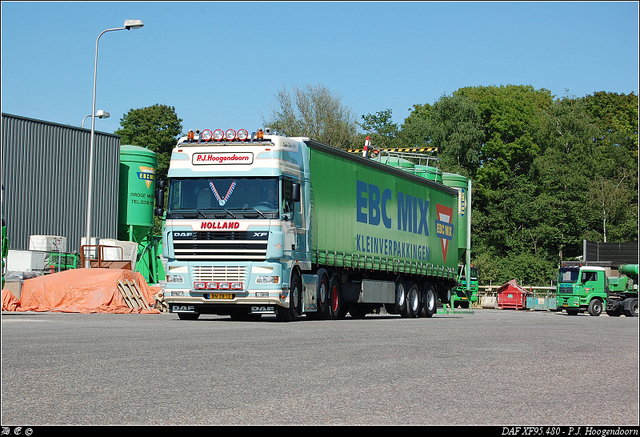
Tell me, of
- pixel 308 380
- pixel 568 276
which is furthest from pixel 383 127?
pixel 308 380

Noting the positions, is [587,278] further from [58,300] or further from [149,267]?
[58,300]

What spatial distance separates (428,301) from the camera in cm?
2948

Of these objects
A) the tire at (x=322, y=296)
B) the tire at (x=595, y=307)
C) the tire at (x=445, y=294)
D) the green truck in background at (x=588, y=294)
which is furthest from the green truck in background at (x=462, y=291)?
the tire at (x=595, y=307)

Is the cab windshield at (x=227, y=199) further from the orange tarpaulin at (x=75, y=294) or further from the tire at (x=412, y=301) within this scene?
the tire at (x=412, y=301)

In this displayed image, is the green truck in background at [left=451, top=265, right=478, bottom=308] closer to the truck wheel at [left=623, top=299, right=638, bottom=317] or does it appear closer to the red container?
the truck wheel at [left=623, top=299, right=638, bottom=317]

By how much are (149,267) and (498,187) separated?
35942mm

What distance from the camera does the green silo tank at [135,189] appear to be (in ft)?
147

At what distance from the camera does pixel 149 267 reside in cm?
4138

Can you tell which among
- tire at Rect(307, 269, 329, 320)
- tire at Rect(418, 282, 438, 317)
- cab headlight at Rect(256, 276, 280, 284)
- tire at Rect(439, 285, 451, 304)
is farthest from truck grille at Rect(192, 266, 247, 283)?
tire at Rect(439, 285, 451, 304)

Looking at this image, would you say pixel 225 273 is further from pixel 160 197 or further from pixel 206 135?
pixel 206 135

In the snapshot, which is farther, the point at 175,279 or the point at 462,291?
the point at 462,291

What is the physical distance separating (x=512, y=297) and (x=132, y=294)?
32.4m

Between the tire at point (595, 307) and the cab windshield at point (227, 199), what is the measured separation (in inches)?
1193

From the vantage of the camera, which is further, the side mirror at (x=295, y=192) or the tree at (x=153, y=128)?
the tree at (x=153, y=128)
